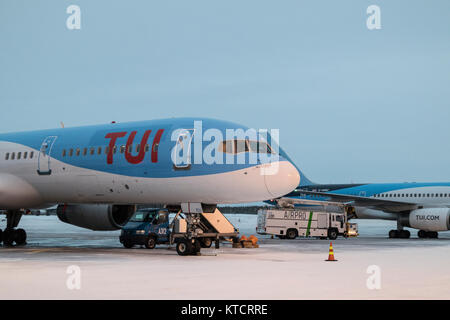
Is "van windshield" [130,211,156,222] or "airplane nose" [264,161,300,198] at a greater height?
"airplane nose" [264,161,300,198]

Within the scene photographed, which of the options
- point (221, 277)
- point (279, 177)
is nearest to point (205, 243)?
point (279, 177)

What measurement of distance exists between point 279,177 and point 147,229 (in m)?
7.90

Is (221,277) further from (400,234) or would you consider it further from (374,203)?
(400,234)

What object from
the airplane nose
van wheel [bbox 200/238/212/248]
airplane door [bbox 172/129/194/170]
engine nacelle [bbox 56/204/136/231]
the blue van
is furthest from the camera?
the blue van

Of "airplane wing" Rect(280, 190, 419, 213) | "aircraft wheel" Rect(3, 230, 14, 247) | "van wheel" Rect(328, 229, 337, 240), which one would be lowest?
"van wheel" Rect(328, 229, 337, 240)

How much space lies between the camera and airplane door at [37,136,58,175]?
20891mm

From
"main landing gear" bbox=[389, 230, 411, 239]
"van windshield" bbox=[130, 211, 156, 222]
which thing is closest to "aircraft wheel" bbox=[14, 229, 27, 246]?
"van windshield" bbox=[130, 211, 156, 222]

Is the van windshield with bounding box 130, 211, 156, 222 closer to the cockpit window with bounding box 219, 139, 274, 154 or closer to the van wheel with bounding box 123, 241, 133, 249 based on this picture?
the van wheel with bounding box 123, 241, 133, 249

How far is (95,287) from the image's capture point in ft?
35.8

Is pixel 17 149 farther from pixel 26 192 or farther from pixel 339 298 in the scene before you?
pixel 339 298

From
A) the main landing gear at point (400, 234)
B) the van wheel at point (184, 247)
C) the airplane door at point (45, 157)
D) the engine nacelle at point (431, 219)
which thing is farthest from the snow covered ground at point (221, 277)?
the main landing gear at point (400, 234)

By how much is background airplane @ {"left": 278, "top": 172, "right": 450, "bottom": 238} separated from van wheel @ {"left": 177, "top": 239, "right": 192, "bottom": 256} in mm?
18737

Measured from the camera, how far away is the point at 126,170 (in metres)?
19.2
